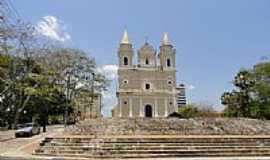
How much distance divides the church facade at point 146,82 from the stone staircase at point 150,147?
4197 centimetres

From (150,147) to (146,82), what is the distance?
46153 mm

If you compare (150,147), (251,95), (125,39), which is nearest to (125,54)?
(125,39)

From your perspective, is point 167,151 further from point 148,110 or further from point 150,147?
point 148,110

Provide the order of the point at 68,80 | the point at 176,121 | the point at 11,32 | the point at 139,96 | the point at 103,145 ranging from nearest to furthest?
the point at 11,32
the point at 103,145
the point at 176,121
the point at 68,80
the point at 139,96

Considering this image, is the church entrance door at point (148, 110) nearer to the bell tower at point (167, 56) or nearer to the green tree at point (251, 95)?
the bell tower at point (167, 56)

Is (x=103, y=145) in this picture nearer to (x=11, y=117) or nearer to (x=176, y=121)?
(x=176, y=121)

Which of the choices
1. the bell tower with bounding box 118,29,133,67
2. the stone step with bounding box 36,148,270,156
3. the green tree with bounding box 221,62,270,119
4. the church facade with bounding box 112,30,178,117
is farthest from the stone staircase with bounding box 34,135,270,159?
the bell tower with bounding box 118,29,133,67

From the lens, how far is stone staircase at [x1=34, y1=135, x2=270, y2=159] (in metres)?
16.2

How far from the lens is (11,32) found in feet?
34.9

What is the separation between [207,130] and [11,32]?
1332cm

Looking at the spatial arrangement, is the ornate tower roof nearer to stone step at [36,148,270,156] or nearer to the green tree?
the green tree

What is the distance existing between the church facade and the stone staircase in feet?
138

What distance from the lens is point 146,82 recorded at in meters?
62.5

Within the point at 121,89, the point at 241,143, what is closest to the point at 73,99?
the point at 121,89
